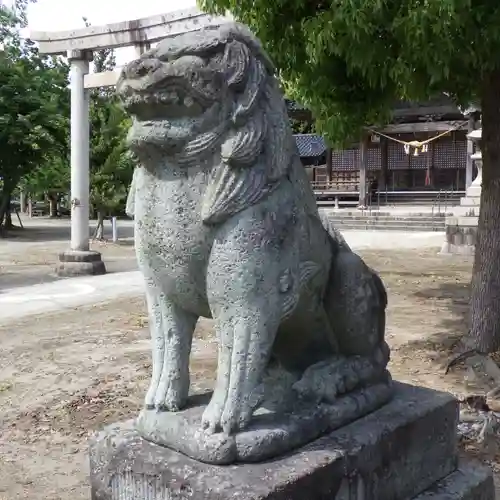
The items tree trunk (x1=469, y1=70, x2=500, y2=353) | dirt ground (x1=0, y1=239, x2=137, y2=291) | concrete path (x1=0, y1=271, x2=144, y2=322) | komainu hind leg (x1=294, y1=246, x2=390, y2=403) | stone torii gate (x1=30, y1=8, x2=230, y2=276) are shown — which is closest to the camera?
komainu hind leg (x1=294, y1=246, x2=390, y2=403)

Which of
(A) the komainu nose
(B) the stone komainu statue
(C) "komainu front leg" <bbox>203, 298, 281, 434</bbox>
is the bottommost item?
(C) "komainu front leg" <bbox>203, 298, 281, 434</bbox>

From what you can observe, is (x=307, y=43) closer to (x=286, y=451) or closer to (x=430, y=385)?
(x=430, y=385)

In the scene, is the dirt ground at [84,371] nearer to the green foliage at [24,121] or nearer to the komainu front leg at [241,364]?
the komainu front leg at [241,364]

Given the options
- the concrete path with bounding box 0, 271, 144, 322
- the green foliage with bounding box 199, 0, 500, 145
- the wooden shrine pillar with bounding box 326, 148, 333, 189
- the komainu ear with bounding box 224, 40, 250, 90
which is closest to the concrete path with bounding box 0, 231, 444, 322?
the concrete path with bounding box 0, 271, 144, 322

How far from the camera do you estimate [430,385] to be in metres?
4.30

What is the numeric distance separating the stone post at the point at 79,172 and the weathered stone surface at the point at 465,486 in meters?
8.40

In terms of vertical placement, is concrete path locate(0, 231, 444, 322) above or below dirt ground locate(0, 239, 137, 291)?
below

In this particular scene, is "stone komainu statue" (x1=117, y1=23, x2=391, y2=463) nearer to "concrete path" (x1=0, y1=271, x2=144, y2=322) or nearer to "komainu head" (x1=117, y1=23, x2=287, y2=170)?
"komainu head" (x1=117, y1=23, x2=287, y2=170)

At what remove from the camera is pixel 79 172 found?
9.90m

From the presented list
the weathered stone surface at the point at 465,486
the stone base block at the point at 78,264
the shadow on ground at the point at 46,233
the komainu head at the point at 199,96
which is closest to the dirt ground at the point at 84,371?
the weathered stone surface at the point at 465,486

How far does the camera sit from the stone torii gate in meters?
9.52

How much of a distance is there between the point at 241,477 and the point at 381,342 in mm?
803

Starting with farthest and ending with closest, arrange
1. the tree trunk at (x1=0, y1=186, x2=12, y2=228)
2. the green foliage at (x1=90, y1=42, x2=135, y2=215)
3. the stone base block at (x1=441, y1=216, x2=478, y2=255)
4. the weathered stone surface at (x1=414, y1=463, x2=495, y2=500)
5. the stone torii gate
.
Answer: the tree trunk at (x1=0, y1=186, x2=12, y2=228) < the green foliage at (x1=90, y1=42, x2=135, y2=215) < the stone base block at (x1=441, y1=216, x2=478, y2=255) < the stone torii gate < the weathered stone surface at (x1=414, y1=463, x2=495, y2=500)

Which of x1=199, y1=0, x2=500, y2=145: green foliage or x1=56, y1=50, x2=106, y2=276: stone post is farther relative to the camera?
x1=56, y1=50, x2=106, y2=276: stone post
